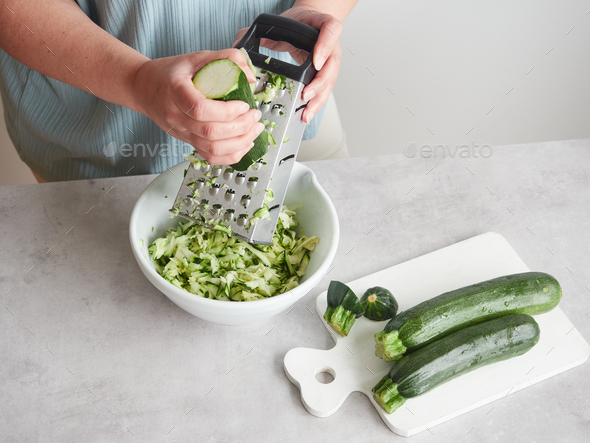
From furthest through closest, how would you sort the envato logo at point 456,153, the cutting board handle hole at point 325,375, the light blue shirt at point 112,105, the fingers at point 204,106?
the envato logo at point 456,153
the light blue shirt at point 112,105
the cutting board handle hole at point 325,375
the fingers at point 204,106

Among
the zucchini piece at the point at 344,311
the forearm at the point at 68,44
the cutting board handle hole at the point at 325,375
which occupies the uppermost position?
the forearm at the point at 68,44

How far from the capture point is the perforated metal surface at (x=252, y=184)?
3.25 ft

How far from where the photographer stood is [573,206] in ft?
4.74

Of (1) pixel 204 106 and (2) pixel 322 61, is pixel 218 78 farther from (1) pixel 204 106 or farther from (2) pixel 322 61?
(2) pixel 322 61

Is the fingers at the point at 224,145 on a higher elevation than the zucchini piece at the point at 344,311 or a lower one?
higher

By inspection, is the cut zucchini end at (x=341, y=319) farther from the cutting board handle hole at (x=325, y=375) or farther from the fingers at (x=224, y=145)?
the fingers at (x=224, y=145)

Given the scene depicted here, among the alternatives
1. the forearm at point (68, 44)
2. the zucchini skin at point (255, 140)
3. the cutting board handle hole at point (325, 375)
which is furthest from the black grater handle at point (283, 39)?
the cutting board handle hole at point (325, 375)

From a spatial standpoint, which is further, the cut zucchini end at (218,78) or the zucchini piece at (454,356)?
the zucchini piece at (454,356)

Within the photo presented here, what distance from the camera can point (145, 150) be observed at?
4.68ft

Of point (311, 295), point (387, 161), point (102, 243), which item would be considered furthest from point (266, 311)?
point (387, 161)

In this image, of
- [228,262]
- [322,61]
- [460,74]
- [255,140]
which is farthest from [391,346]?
[460,74]

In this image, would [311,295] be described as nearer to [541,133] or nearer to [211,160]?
[211,160]

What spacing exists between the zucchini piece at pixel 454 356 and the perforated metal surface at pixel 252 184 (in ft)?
1.25

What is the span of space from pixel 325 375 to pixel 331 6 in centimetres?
97
